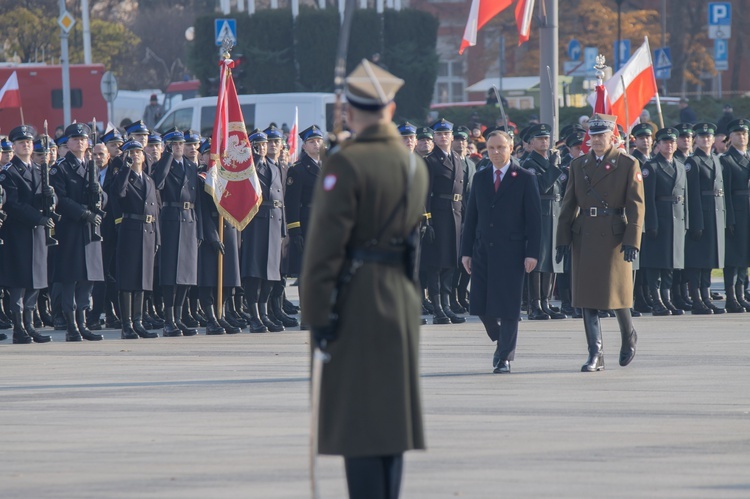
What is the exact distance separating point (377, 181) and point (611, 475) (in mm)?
2607

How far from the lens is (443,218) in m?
17.1

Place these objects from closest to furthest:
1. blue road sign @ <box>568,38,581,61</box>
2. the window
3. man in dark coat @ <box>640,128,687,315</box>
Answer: man in dark coat @ <box>640,128,687,315</box>, the window, blue road sign @ <box>568,38,581,61</box>

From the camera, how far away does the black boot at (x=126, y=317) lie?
15.6 m

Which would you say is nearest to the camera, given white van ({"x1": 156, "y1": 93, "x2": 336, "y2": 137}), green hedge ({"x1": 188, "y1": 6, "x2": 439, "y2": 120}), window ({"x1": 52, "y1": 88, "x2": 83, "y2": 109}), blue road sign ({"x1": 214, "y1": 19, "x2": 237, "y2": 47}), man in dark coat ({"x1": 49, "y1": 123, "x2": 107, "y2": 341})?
man in dark coat ({"x1": 49, "y1": 123, "x2": 107, "y2": 341})

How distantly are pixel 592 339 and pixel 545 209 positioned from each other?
5551mm

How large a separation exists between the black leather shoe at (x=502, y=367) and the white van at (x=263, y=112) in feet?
60.8

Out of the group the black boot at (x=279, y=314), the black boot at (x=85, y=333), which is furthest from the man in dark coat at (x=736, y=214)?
the black boot at (x=85, y=333)

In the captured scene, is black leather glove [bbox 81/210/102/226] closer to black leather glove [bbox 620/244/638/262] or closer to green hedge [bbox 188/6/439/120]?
black leather glove [bbox 620/244/638/262]

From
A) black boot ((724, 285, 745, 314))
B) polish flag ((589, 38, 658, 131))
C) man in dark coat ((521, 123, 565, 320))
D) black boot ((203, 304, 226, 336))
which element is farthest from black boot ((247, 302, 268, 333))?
polish flag ((589, 38, 658, 131))

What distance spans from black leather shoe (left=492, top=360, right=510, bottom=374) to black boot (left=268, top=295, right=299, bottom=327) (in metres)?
4.71

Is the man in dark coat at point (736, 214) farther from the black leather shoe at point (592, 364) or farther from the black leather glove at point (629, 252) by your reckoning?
the black leather glove at point (629, 252)

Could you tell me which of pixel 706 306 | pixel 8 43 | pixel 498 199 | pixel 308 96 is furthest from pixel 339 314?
pixel 8 43

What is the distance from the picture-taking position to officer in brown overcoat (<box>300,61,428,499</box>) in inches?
234

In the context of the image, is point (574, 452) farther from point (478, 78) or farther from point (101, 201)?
point (478, 78)
